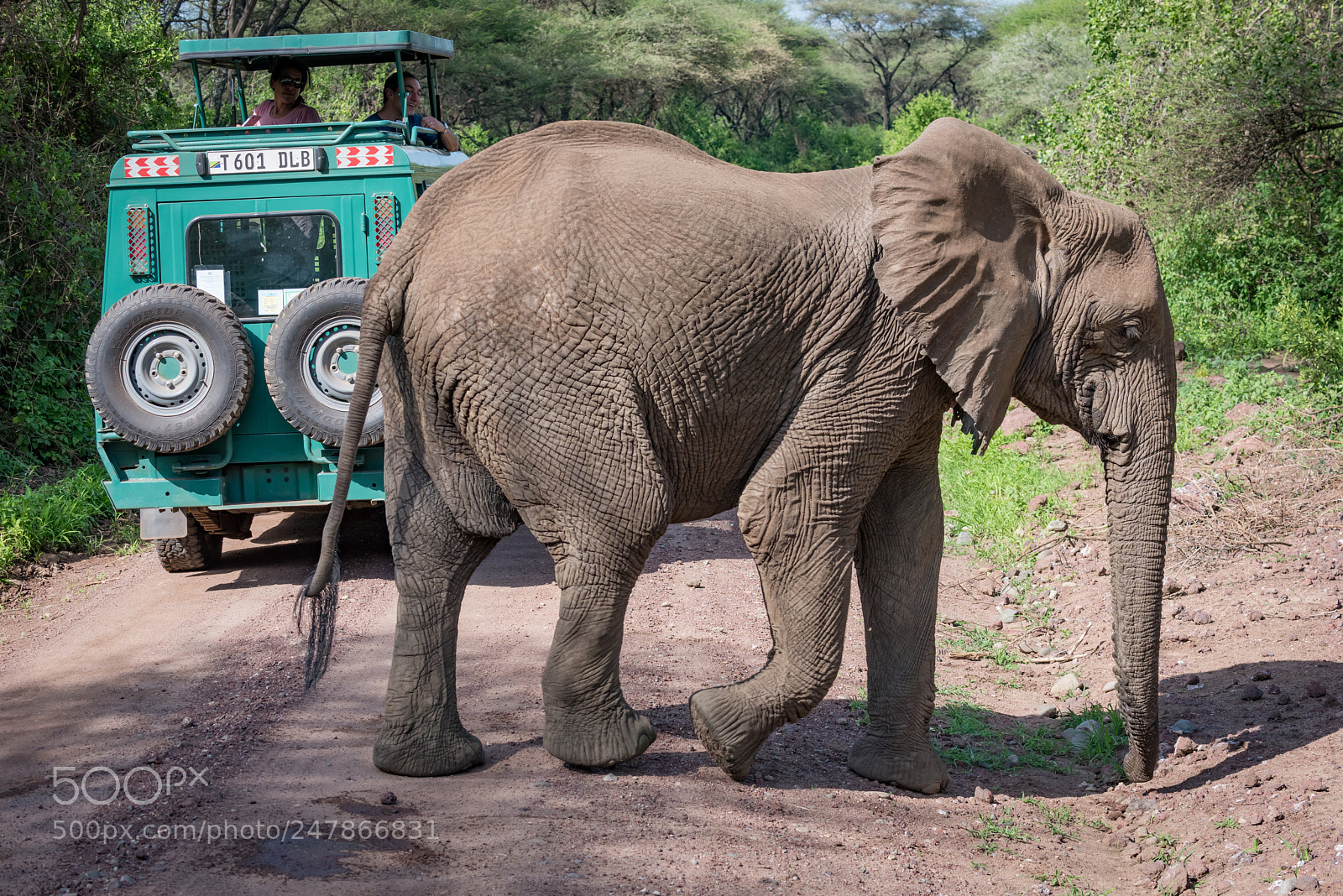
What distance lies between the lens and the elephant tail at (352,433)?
4148 millimetres

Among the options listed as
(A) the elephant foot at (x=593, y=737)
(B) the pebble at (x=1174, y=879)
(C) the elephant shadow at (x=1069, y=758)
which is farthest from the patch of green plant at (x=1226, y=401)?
(A) the elephant foot at (x=593, y=737)

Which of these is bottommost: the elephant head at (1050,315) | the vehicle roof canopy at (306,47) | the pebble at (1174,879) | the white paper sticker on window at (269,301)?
the pebble at (1174,879)

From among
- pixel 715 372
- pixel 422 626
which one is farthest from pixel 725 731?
pixel 715 372

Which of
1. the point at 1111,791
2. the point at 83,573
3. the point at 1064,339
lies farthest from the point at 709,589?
the point at 83,573

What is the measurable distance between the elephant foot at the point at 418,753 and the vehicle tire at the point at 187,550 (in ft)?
13.9

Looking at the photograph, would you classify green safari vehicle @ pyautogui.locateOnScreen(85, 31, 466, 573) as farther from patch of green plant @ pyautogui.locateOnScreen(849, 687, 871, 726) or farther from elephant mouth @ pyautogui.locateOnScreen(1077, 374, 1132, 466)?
elephant mouth @ pyautogui.locateOnScreen(1077, 374, 1132, 466)

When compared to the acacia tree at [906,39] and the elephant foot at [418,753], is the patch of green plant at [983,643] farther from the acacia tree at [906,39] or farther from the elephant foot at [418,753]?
the acacia tree at [906,39]

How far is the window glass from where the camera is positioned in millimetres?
7965

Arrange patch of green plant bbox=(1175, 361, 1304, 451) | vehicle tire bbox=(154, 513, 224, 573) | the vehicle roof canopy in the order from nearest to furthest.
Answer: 1. vehicle tire bbox=(154, 513, 224, 573)
2. the vehicle roof canopy
3. patch of green plant bbox=(1175, 361, 1304, 451)

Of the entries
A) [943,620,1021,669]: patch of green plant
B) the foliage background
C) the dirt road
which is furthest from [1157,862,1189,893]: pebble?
the foliage background

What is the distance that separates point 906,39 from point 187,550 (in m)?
40.2

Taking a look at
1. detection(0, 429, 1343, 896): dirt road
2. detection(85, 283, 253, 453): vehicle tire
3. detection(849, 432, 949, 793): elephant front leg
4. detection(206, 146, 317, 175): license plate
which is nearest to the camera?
detection(0, 429, 1343, 896): dirt road

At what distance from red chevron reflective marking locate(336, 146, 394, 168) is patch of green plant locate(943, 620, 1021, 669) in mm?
4796

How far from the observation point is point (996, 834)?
4.27 meters
